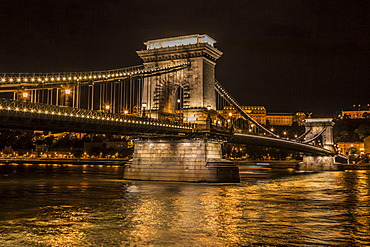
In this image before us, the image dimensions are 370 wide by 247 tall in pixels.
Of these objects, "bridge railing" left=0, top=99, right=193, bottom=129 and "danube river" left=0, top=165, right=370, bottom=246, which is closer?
"danube river" left=0, top=165, right=370, bottom=246

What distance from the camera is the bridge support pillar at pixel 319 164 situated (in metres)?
85.1

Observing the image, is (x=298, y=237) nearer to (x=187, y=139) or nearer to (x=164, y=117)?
(x=187, y=139)

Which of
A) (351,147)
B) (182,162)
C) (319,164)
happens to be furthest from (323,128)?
(182,162)

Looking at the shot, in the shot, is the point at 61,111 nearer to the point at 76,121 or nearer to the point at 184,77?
the point at 76,121

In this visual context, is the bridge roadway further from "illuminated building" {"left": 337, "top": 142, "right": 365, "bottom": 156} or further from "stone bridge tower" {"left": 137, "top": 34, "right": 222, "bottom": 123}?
"illuminated building" {"left": 337, "top": 142, "right": 365, "bottom": 156}

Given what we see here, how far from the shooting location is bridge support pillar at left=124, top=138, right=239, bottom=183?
40.0m

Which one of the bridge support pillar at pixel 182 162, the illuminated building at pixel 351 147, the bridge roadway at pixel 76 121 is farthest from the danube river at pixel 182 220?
the illuminated building at pixel 351 147

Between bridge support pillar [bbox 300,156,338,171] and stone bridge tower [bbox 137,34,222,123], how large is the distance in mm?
44808

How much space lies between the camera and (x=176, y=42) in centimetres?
4688

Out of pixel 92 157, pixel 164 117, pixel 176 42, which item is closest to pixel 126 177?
pixel 164 117

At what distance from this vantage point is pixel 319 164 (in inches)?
3371

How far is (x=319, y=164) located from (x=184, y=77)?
4912 centimetres

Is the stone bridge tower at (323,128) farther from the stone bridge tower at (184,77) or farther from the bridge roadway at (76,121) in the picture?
the bridge roadway at (76,121)

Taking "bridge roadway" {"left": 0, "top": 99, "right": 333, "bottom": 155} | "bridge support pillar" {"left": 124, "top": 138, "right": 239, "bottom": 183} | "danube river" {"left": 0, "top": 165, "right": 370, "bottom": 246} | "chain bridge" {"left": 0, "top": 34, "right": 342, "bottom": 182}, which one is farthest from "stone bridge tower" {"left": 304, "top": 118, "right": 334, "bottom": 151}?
"danube river" {"left": 0, "top": 165, "right": 370, "bottom": 246}
